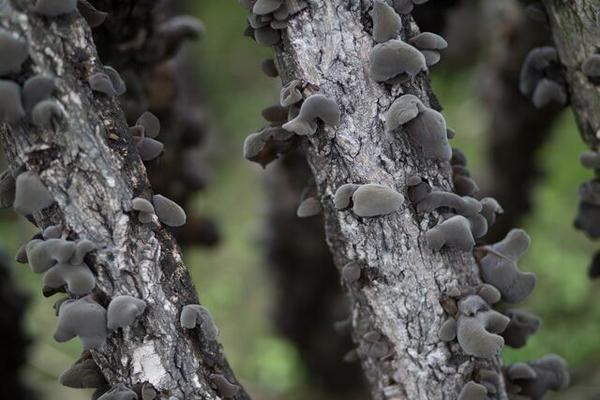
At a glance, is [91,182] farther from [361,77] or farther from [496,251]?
[496,251]

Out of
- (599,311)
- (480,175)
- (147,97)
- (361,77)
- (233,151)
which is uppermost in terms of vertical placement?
(233,151)

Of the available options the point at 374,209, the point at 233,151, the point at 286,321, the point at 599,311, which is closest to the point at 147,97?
the point at 286,321

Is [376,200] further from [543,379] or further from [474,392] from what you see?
[543,379]

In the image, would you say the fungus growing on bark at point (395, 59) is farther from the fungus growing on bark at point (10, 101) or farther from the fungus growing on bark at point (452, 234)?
the fungus growing on bark at point (10, 101)

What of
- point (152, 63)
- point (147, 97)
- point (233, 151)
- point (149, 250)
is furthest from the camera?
point (233, 151)

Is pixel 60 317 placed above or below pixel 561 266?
below

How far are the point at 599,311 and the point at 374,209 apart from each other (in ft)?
11.1

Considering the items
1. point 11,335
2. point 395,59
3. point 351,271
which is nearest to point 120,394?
point 351,271

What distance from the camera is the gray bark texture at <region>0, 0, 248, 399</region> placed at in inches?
57.0

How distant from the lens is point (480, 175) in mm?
4234

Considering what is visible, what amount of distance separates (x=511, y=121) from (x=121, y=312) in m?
2.83

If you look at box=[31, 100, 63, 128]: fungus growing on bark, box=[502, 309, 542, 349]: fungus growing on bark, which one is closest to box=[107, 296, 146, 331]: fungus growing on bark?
box=[31, 100, 63, 128]: fungus growing on bark

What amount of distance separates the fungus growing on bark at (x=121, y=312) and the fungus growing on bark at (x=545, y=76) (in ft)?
4.17

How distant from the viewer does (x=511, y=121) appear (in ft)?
12.3
